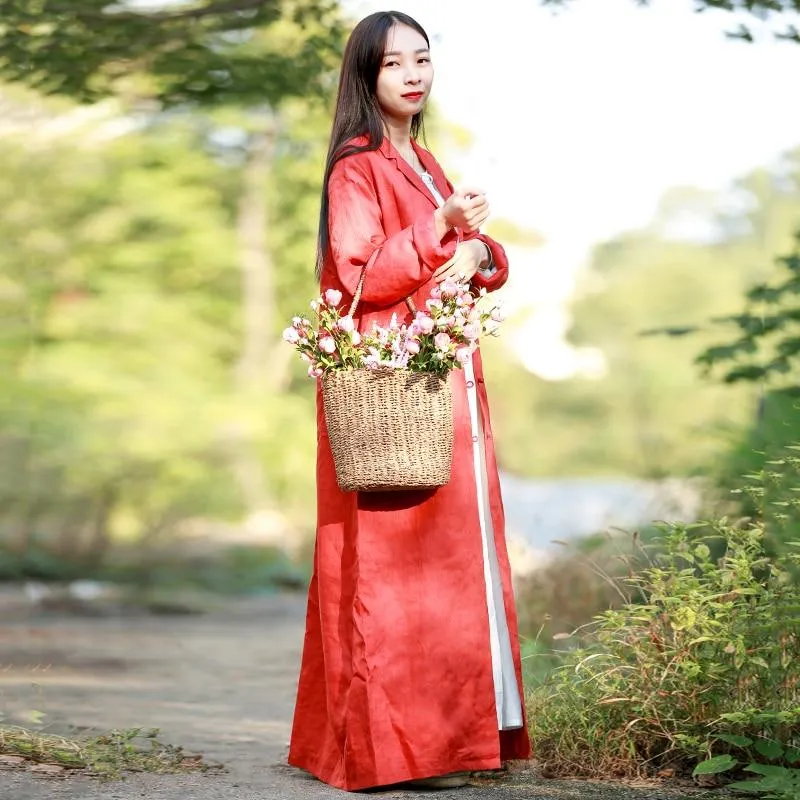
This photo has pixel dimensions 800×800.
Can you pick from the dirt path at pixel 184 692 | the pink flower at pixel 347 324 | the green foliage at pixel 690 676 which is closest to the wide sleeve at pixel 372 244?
the pink flower at pixel 347 324

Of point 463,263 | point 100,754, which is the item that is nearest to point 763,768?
point 463,263

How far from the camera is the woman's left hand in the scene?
326 cm

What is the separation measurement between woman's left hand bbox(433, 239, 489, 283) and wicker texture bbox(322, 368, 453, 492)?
0.93 feet

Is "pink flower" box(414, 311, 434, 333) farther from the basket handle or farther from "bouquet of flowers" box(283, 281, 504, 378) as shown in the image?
the basket handle

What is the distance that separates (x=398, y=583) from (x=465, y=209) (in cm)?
86

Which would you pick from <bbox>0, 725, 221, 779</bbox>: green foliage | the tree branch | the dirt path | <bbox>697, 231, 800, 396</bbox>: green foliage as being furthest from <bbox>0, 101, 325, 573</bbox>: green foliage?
<bbox>0, 725, 221, 779</bbox>: green foliage

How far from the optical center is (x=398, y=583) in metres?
3.25

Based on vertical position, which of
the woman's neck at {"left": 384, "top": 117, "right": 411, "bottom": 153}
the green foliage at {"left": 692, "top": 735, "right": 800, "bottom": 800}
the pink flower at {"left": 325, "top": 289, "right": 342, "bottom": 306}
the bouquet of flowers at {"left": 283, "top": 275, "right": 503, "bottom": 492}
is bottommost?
the green foliage at {"left": 692, "top": 735, "right": 800, "bottom": 800}

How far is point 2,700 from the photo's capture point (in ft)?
15.4

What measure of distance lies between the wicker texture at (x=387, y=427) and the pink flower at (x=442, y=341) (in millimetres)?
72

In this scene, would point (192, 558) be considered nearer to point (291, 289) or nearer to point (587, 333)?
point (291, 289)

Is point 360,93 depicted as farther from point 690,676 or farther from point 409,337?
point 690,676

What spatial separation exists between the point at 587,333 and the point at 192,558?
11532 mm

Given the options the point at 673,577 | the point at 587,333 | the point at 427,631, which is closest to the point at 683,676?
the point at 673,577
